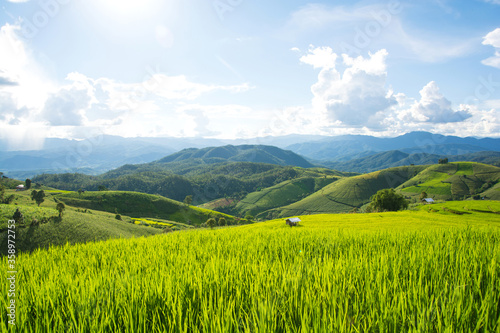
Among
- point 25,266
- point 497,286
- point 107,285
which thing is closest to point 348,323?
point 497,286

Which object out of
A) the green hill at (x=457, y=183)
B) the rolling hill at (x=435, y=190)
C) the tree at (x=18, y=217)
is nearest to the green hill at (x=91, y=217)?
the tree at (x=18, y=217)

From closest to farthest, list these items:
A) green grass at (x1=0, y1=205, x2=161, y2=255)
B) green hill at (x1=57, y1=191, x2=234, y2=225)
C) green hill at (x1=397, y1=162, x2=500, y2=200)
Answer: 1. green grass at (x1=0, y1=205, x2=161, y2=255)
2. green hill at (x1=57, y1=191, x2=234, y2=225)
3. green hill at (x1=397, y1=162, x2=500, y2=200)

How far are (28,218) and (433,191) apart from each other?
210839 millimetres

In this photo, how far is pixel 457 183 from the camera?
558 ft

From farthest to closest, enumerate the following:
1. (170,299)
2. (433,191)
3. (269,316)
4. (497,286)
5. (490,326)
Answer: (433,191), (497,286), (170,299), (490,326), (269,316)

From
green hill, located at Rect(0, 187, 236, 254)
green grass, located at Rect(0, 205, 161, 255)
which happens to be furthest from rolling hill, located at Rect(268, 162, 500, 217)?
green grass, located at Rect(0, 205, 161, 255)

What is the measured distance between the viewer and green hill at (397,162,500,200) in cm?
15640

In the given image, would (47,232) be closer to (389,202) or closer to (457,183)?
(389,202)

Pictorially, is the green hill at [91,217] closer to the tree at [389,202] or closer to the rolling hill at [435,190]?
the tree at [389,202]

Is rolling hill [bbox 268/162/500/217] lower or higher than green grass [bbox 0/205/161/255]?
lower

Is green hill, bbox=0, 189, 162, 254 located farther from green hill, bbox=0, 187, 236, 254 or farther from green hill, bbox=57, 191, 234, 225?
green hill, bbox=57, 191, 234, 225

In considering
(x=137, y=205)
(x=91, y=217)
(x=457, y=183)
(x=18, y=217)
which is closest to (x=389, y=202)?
(x=91, y=217)

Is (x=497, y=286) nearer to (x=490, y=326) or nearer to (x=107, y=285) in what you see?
(x=490, y=326)

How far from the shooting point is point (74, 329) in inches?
76.2
